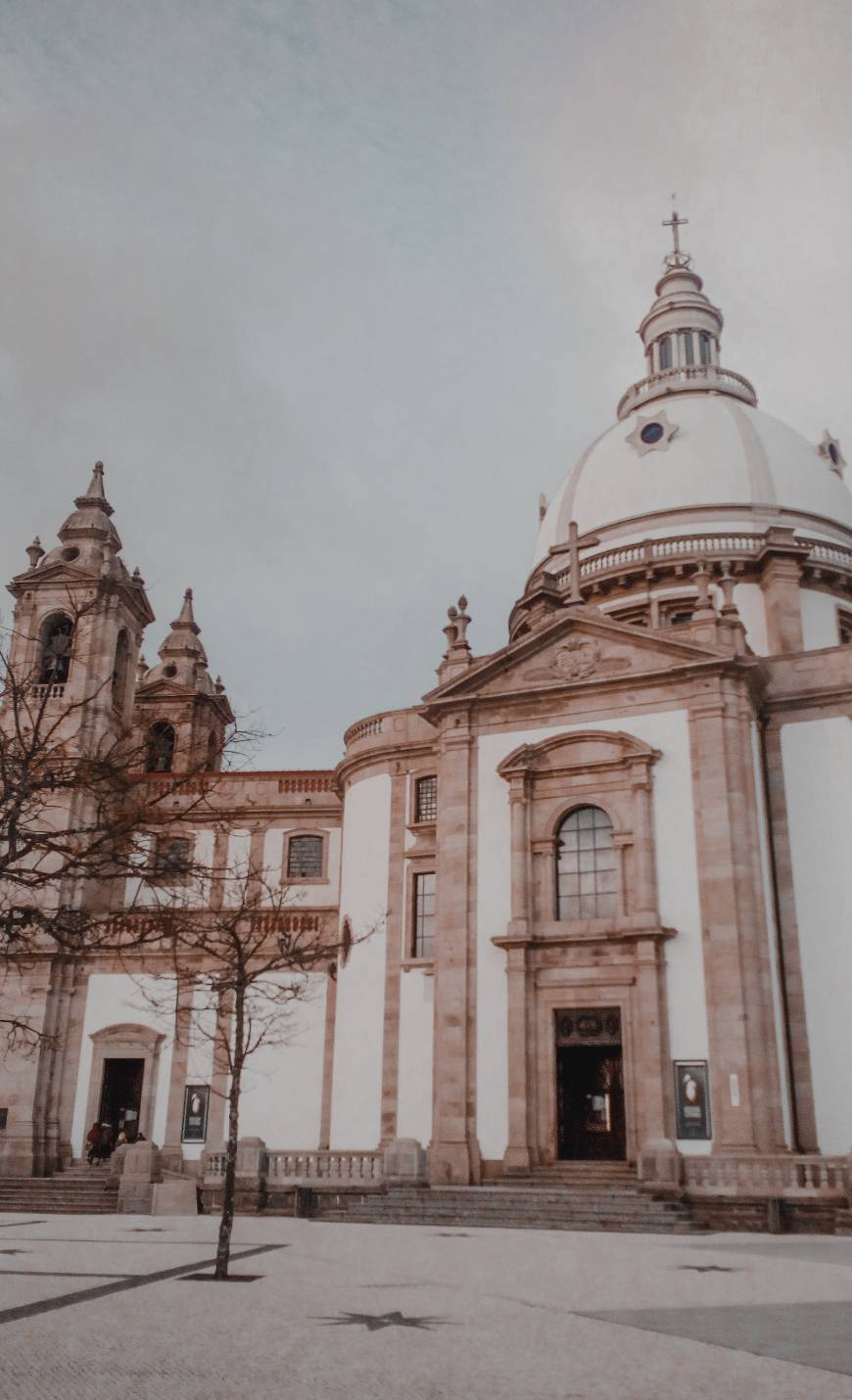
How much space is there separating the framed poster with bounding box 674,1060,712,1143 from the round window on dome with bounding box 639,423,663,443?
22.3 m

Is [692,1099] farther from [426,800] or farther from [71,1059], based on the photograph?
[71,1059]

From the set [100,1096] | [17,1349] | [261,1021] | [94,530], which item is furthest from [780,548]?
[17,1349]

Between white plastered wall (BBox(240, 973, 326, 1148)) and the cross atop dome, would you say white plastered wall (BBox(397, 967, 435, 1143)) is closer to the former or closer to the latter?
white plastered wall (BBox(240, 973, 326, 1148))

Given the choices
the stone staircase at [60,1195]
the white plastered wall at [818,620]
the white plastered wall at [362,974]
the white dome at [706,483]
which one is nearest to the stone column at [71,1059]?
the stone staircase at [60,1195]

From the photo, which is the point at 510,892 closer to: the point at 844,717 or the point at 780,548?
the point at 844,717

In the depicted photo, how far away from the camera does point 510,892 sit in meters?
27.6

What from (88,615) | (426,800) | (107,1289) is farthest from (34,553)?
(107,1289)

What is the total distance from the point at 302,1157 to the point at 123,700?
2032cm

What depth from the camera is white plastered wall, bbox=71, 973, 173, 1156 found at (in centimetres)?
3419

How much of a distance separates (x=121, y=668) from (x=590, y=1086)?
72.7 feet

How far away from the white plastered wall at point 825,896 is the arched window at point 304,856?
16.2 m

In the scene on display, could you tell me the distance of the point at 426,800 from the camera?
106 ft

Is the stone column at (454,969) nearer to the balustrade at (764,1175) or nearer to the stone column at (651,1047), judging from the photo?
the stone column at (651,1047)

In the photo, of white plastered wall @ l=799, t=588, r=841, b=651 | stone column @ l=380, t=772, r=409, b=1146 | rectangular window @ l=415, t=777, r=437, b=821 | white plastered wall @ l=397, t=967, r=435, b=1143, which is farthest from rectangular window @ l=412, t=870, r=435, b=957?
white plastered wall @ l=799, t=588, r=841, b=651
